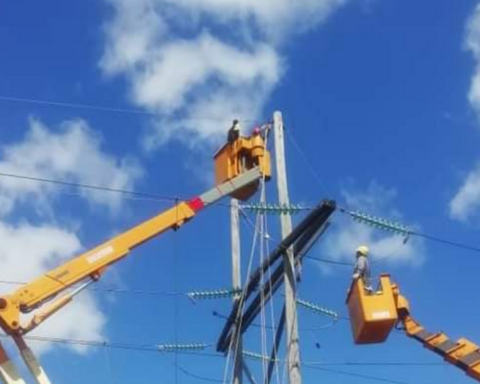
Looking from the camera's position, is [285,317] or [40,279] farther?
[285,317]

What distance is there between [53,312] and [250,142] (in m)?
3.69

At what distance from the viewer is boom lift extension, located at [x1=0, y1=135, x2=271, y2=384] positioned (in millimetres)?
8805

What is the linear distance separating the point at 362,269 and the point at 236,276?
4319 millimetres

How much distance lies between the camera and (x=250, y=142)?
10961 mm

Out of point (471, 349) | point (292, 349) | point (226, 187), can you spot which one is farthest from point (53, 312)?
point (471, 349)

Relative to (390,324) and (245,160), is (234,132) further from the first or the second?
(390,324)

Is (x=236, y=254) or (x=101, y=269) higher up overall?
(x=236, y=254)

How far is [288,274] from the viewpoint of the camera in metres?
12.0

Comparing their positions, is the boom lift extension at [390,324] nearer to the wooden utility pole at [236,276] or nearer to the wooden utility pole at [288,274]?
the wooden utility pole at [288,274]

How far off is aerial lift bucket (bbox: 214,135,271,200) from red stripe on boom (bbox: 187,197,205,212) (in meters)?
0.52

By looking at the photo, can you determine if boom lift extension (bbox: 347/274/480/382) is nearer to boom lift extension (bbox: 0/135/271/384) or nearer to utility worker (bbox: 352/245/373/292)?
utility worker (bbox: 352/245/373/292)

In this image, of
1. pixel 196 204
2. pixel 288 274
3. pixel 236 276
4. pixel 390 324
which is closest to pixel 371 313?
pixel 390 324

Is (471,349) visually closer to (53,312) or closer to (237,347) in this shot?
(237,347)

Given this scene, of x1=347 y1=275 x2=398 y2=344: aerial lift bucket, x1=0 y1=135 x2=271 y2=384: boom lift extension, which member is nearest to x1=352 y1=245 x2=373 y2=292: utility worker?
x1=347 y1=275 x2=398 y2=344: aerial lift bucket
